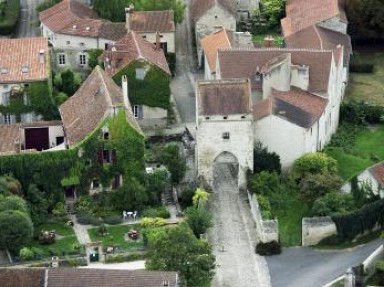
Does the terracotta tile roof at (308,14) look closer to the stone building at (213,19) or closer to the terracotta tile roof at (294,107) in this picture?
the stone building at (213,19)

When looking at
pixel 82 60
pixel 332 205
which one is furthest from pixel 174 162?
pixel 82 60

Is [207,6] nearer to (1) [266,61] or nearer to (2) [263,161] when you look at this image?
(1) [266,61]

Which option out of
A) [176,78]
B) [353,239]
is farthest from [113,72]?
[353,239]

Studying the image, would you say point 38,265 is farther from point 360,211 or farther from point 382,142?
point 382,142

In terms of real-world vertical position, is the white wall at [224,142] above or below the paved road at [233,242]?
above

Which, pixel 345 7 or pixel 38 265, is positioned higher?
pixel 345 7

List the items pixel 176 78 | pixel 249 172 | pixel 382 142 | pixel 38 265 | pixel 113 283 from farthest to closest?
1. pixel 176 78
2. pixel 382 142
3. pixel 249 172
4. pixel 38 265
5. pixel 113 283

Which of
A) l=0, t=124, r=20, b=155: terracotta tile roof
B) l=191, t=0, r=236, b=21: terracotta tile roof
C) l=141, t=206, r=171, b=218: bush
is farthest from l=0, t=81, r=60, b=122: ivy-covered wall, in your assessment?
l=191, t=0, r=236, b=21: terracotta tile roof

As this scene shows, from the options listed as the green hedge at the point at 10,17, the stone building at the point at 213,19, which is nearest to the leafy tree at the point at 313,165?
the stone building at the point at 213,19
